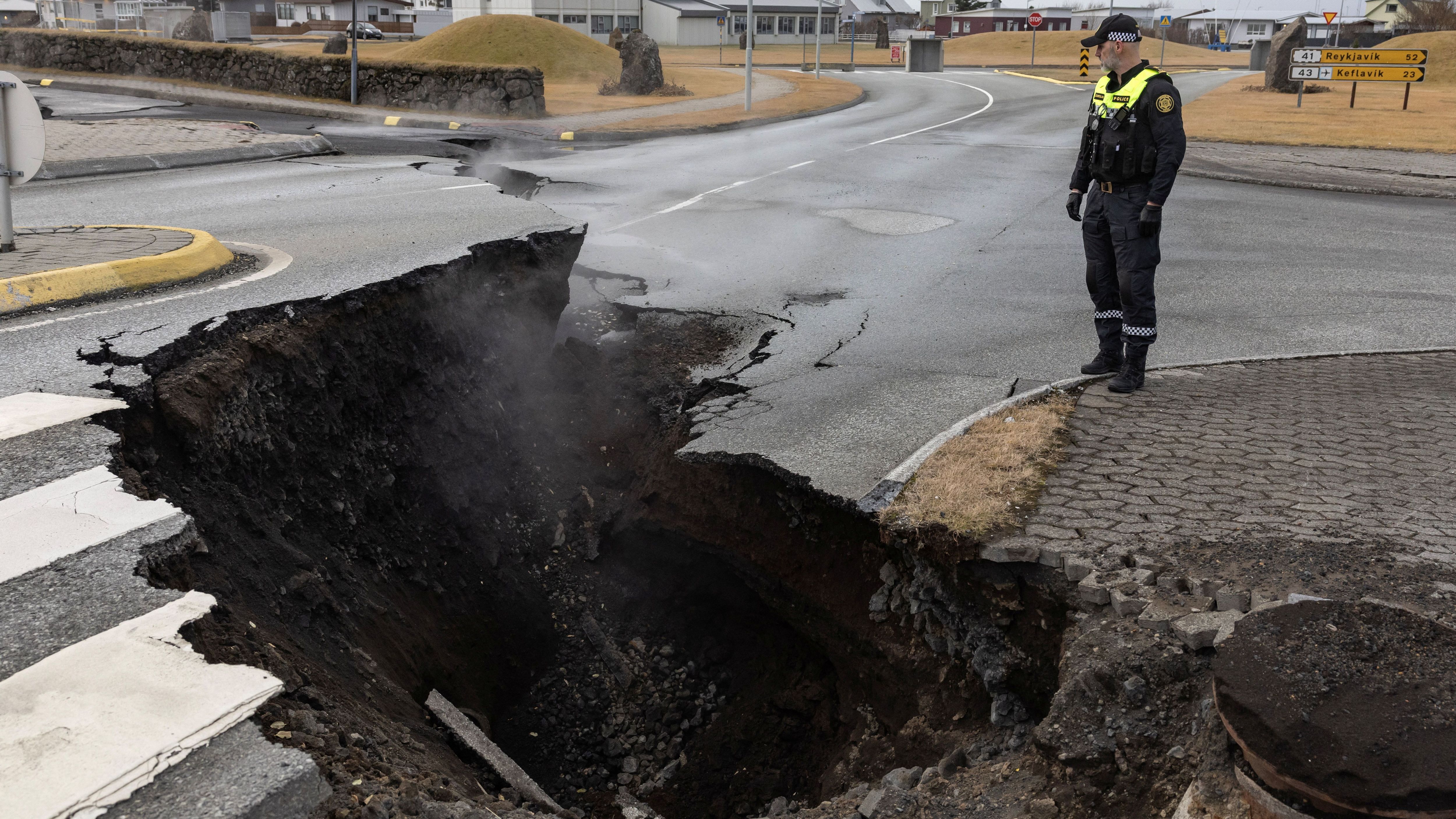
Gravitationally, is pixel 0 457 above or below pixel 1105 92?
below

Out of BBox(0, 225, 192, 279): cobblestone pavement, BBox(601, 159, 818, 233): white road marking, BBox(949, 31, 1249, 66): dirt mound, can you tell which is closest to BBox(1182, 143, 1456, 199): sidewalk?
BBox(601, 159, 818, 233): white road marking

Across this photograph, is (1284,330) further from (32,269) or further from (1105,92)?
(32,269)

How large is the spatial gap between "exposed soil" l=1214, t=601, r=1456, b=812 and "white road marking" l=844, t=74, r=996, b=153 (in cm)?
1548

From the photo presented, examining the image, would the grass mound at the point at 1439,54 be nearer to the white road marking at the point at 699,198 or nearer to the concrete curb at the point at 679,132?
the concrete curb at the point at 679,132

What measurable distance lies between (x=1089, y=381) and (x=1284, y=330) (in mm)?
2524

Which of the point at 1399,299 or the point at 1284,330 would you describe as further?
the point at 1399,299

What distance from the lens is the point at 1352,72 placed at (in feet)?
79.5

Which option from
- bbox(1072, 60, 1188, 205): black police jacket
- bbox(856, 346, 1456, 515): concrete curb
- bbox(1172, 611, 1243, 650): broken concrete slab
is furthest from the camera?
bbox(1072, 60, 1188, 205): black police jacket

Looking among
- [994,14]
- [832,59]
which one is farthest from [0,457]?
[994,14]

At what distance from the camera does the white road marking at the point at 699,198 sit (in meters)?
10.9

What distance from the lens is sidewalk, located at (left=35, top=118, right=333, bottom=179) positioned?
39.9 feet

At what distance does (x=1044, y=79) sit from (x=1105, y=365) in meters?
36.4

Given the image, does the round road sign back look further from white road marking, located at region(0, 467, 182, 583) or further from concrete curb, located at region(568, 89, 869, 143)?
A: concrete curb, located at region(568, 89, 869, 143)

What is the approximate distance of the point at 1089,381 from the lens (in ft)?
20.3
